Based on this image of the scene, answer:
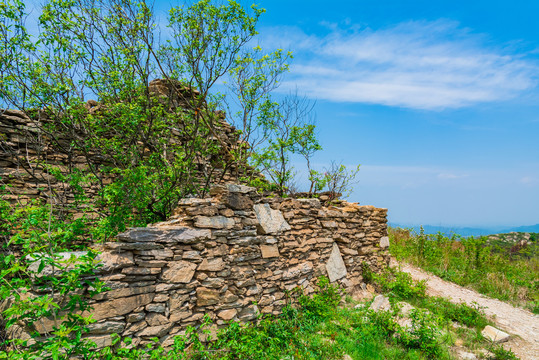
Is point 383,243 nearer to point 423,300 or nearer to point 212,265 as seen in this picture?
point 423,300

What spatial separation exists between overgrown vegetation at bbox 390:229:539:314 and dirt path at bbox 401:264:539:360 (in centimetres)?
45

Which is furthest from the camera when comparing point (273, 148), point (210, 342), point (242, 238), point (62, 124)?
→ point (273, 148)

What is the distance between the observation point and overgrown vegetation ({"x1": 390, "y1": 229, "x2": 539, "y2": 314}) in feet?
26.4

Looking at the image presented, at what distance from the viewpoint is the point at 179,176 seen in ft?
18.6

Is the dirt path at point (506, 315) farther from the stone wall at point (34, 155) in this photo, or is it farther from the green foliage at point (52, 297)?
the stone wall at point (34, 155)

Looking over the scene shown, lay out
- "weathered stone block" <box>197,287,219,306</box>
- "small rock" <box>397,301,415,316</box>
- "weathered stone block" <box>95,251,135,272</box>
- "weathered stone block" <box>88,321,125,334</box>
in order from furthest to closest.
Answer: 1. "small rock" <box>397,301,415,316</box>
2. "weathered stone block" <box>197,287,219,306</box>
3. "weathered stone block" <box>95,251,135,272</box>
4. "weathered stone block" <box>88,321,125,334</box>

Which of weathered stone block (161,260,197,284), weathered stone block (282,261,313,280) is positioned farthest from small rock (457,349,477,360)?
weathered stone block (161,260,197,284)

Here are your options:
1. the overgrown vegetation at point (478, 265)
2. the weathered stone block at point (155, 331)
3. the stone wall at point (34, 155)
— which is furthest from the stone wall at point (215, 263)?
the overgrown vegetation at point (478, 265)

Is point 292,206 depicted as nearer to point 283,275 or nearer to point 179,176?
point 283,275

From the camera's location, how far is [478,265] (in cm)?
919

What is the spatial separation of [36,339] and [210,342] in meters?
1.95

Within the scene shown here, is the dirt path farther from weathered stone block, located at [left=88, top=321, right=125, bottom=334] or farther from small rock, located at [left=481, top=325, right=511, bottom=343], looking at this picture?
weathered stone block, located at [left=88, top=321, right=125, bottom=334]

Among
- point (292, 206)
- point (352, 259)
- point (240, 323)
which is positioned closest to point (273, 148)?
point (292, 206)

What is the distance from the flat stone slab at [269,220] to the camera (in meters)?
4.92
